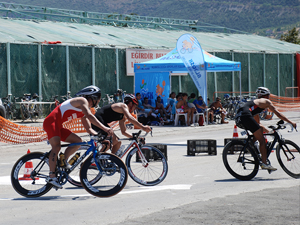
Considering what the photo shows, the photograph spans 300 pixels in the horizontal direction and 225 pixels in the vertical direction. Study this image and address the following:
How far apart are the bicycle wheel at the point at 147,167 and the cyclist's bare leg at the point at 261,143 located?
1901mm

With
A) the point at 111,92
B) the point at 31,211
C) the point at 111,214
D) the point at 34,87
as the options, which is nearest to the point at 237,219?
the point at 111,214

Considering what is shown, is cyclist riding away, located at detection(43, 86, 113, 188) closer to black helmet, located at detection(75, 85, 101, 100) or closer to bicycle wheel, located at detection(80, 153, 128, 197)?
black helmet, located at detection(75, 85, 101, 100)

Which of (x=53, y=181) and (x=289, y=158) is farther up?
(x=289, y=158)

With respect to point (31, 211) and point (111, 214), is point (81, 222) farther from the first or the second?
point (31, 211)

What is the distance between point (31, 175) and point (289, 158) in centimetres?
469

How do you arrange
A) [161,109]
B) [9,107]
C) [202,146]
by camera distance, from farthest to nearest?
[161,109] < [9,107] < [202,146]

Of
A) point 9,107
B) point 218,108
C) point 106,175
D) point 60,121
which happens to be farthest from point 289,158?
point 9,107

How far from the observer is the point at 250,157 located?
32.6 ft

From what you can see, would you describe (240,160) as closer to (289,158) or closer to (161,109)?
(289,158)

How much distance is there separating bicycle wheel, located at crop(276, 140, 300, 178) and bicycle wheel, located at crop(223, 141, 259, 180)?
51cm

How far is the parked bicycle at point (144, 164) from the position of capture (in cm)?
908

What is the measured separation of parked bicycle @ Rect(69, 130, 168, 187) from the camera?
9.08 m

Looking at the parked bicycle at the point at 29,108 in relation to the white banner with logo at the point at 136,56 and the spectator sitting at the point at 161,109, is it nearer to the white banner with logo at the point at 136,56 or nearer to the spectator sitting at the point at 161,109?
the spectator sitting at the point at 161,109

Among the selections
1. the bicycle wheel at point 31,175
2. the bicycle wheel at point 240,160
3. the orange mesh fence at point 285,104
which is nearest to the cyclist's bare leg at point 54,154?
the bicycle wheel at point 31,175
